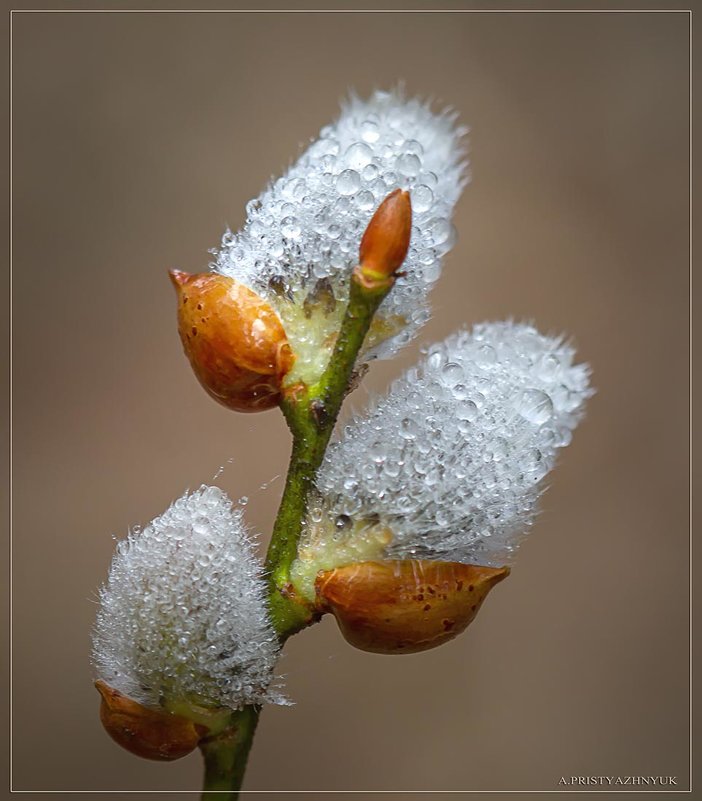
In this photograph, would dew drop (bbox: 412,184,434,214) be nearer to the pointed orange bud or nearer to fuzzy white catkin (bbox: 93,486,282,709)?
the pointed orange bud

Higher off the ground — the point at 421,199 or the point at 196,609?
the point at 421,199

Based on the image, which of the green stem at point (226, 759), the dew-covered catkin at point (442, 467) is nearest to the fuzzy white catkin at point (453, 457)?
the dew-covered catkin at point (442, 467)

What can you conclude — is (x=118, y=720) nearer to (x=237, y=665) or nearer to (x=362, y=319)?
(x=237, y=665)

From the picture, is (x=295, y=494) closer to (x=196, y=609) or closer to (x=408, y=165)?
(x=196, y=609)

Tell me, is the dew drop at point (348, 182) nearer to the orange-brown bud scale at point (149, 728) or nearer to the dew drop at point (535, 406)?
the dew drop at point (535, 406)

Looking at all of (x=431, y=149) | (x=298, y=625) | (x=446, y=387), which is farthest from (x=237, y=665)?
(x=431, y=149)

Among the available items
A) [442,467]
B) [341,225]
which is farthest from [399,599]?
[341,225]
